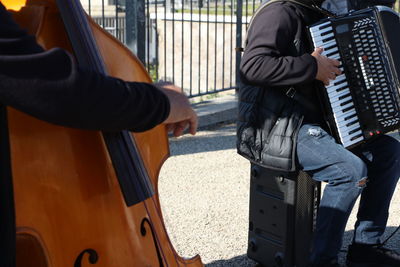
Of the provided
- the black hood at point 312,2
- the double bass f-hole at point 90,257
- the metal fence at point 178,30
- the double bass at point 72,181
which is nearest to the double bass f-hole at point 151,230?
the double bass at point 72,181

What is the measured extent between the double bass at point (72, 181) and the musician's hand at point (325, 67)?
4.32 feet

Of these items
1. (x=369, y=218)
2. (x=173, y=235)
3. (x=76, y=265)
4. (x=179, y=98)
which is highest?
(x=179, y=98)

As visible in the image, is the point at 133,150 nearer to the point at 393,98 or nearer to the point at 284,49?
the point at 284,49

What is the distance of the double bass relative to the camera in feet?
5.43

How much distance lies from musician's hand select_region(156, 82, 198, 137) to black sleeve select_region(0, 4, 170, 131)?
24 cm

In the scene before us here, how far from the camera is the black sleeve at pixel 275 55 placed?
292 centimetres

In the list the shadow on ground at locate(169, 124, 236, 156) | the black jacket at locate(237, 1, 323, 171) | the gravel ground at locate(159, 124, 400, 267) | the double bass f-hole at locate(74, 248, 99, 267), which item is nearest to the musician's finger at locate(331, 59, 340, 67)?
the black jacket at locate(237, 1, 323, 171)

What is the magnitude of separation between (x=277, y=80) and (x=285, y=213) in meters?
0.67

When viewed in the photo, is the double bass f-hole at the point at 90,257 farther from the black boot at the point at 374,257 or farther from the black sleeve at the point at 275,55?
the black boot at the point at 374,257

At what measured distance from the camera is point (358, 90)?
3.12 meters

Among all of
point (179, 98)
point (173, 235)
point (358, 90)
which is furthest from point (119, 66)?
point (173, 235)

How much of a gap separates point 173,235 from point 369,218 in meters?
1.15

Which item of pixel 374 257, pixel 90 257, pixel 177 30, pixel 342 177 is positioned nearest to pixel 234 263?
pixel 374 257

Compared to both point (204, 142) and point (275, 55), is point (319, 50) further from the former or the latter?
point (204, 142)
